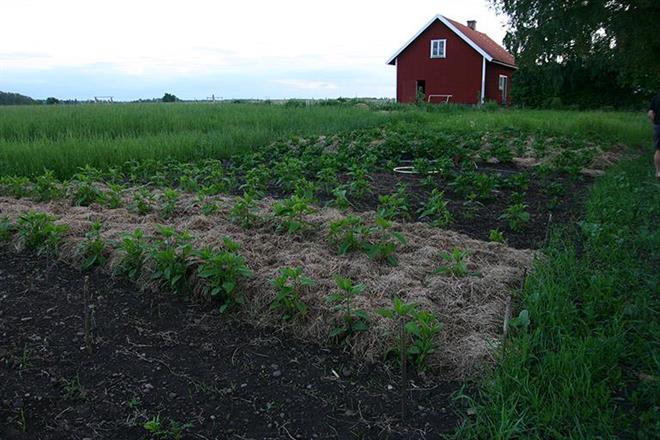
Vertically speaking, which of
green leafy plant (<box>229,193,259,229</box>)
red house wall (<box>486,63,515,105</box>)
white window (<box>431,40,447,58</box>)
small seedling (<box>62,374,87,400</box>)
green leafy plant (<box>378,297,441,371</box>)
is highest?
white window (<box>431,40,447,58</box>)

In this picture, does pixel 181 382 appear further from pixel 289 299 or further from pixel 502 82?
pixel 502 82

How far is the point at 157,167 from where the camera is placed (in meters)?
7.77

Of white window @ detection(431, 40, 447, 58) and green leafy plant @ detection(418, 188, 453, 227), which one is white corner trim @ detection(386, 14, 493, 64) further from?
green leafy plant @ detection(418, 188, 453, 227)

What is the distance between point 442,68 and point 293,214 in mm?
27495

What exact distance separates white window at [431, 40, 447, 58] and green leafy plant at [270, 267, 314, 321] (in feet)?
94.2

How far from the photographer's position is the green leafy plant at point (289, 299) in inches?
128

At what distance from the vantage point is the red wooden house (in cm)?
2909

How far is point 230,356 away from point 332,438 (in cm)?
87

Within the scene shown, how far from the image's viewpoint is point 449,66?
2981 cm

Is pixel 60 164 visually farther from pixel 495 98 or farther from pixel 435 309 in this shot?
pixel 495 98

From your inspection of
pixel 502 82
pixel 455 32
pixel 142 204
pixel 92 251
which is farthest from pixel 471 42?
pixel 92 251

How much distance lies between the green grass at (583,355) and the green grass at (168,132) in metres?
6.70

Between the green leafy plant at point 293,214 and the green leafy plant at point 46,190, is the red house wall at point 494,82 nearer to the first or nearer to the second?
the green leafy plant at point 46,190

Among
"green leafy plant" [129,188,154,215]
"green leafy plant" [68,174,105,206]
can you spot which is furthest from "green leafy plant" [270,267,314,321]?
"green leafy plant" [68,174,105,206]
